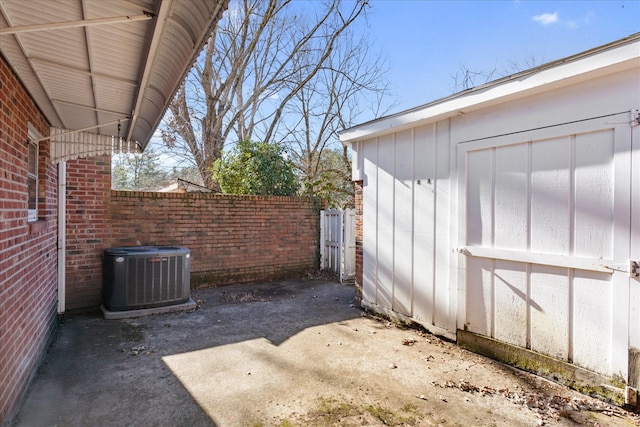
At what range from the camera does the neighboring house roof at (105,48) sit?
1.68 meters

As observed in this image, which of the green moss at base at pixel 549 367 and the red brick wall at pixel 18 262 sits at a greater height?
the red brick wall at pixel 18 262

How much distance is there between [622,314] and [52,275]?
5.97 m

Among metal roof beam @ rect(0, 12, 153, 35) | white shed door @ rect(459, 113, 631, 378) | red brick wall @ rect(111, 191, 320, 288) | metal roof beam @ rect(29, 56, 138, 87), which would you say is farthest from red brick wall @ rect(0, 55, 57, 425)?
white shed door @ rect(459, 113, 631, 378)

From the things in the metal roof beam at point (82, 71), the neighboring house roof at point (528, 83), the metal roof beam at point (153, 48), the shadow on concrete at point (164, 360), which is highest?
the neighboring house roof at point (528, 83)

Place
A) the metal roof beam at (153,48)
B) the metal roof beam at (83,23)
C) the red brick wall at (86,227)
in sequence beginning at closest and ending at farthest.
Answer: the metal roof beam at (153,48) < the metal roof beam at (83,23) < the red brick wall at (86,227)

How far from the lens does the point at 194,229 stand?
6.26m

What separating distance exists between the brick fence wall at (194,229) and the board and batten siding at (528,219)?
126 inches

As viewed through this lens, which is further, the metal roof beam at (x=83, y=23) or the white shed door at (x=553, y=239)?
the white shed door at (x=553, y=239)

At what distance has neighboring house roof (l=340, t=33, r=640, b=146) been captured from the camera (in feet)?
8.11

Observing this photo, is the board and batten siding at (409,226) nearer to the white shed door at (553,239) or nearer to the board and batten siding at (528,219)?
the board and batten siding at (528,219)

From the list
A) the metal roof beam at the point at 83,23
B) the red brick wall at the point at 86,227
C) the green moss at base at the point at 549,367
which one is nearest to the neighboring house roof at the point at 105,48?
the metal roof beam at the point at 83,23

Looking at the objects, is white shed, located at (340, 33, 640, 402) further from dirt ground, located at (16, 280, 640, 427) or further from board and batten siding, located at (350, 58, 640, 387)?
dirt ground, located at (16, 280, 640, 427)

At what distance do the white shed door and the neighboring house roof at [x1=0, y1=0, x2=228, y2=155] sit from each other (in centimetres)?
293

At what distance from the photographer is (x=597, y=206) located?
2699 millimetres
